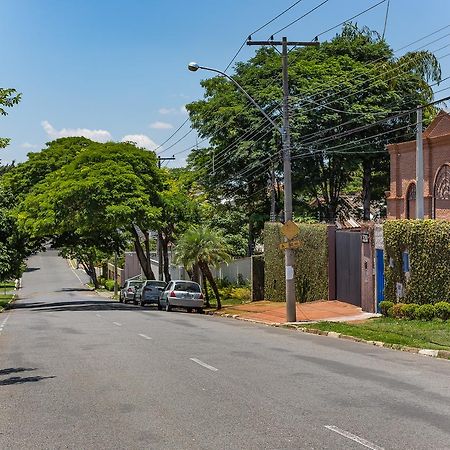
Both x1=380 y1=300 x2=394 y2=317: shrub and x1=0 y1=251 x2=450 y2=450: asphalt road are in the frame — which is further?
x1=380 y1=300 x2=394 y2=317: shrub

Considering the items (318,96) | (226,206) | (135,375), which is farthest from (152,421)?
(226,206)

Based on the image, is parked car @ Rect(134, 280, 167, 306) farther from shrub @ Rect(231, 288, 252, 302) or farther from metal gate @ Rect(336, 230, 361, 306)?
metal gate @ Rect(336, 230, 361, 306)

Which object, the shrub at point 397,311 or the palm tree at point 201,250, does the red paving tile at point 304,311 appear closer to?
the palm tree at point 201,250

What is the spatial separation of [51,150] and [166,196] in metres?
10.1

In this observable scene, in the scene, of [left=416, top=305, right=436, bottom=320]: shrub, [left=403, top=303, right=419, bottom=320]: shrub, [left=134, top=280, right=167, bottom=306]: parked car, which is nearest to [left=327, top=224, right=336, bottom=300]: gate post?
[left=403, top=303, right=419, bottom=320]: shrub

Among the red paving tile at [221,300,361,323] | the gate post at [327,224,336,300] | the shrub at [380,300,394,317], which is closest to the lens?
the shrub at [380,300,394,317]

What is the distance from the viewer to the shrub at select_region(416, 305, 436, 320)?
21.0m

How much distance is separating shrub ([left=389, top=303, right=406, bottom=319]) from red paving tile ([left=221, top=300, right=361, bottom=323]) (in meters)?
3.31

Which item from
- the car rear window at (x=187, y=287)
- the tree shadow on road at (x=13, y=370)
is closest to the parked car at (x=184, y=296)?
the car rear window at (x=187, y=287)

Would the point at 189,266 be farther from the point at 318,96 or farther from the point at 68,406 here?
the point at 68,406

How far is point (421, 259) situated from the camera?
883 inches

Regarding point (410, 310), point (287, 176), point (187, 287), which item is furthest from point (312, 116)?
point (410, 310)

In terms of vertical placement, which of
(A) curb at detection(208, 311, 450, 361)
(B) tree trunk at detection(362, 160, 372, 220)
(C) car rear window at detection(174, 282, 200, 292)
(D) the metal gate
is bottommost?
(A) curb at detection(208, 311, 450, 361)

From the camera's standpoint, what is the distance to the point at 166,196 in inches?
1563
